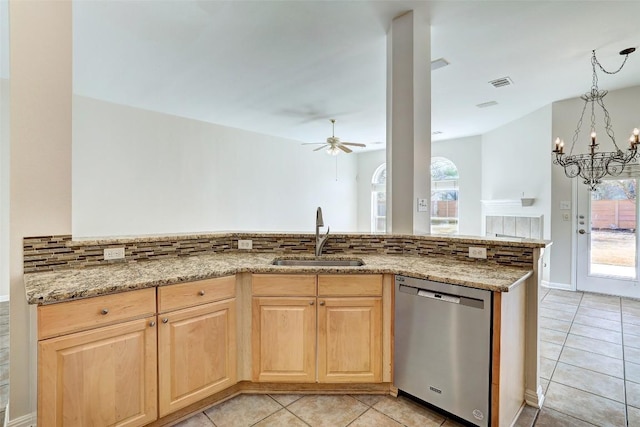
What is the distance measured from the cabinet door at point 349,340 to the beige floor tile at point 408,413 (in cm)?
16

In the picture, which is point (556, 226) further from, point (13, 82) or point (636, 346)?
point (13, 82)

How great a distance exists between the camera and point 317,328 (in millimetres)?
2006

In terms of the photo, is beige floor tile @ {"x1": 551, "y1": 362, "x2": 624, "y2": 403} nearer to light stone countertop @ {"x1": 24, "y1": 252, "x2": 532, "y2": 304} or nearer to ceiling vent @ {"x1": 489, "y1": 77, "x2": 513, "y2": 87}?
light stone countertop @ {"x1": 24, "y1": 252, "x2": 532, "y2": 304}

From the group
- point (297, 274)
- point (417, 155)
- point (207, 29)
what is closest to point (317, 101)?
point (207, 29)

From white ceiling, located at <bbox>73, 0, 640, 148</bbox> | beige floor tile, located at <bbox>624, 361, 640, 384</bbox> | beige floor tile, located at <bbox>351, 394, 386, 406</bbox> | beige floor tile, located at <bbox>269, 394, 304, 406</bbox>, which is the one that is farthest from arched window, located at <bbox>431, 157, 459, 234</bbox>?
beige floor tile, located at <bbox>269, 394, 304, 406</bbox>

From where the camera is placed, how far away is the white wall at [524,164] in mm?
4770

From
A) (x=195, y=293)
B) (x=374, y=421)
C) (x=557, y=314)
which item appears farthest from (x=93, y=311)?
(x=557, y=314)

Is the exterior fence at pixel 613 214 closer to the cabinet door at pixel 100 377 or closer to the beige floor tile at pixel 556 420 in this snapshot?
the beige floor tile at pixel 556 420

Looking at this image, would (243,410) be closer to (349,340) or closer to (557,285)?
(349,340)

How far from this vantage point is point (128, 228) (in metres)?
4.67

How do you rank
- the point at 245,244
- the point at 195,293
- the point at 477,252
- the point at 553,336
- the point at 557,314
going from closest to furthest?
the point at 195,293 → the point at 477,252 → the point at 245,244 → the point at 553,336 → the point at 557,314

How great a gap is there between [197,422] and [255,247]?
1254 millimetres

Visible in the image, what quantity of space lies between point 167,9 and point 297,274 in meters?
2.40

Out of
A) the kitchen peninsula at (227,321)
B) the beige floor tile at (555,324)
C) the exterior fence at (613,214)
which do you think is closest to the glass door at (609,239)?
the exterior fence at (613,214)
